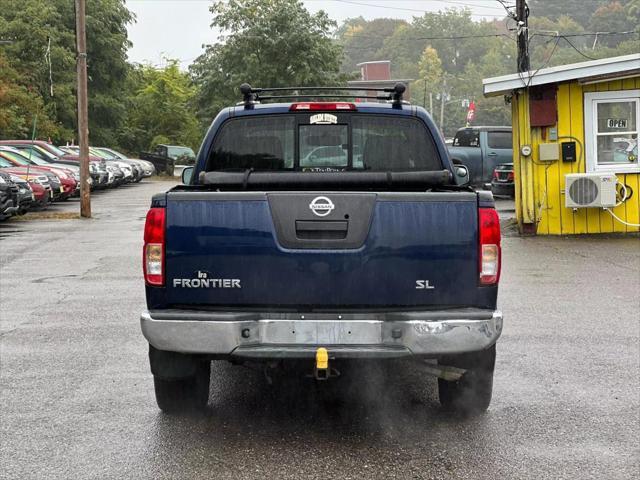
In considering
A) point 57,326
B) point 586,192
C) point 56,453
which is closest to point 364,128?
point 56,453

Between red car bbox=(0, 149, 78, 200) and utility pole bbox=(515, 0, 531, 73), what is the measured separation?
515 inches

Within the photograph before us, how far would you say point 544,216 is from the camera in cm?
1777

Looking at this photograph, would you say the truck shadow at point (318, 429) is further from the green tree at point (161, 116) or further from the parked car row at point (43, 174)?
the green tree at point (161, 116)

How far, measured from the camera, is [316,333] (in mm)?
5082

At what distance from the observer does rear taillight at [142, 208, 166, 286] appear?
5125 millimetres

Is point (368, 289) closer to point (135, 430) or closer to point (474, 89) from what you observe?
point (135, 430)

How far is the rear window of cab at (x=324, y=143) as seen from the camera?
6574mm

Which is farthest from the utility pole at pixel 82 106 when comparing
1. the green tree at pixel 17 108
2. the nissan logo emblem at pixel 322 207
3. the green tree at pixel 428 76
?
the green tree at pixel 428 76

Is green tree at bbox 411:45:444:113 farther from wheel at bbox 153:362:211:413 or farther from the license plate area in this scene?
the license plate area

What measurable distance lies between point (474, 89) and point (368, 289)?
13922cm

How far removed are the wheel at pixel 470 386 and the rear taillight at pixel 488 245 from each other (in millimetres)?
469

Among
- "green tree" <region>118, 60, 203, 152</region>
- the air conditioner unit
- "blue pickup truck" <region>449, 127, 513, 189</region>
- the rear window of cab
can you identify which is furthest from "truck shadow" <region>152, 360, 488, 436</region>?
"green tree" <region>118, 60, 203, 152</region>

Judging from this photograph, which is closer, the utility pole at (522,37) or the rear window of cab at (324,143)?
the rear window of cab at (324,143)

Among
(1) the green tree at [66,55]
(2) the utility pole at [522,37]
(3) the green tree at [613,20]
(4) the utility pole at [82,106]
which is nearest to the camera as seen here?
(2) the utility pole at [522,37]
